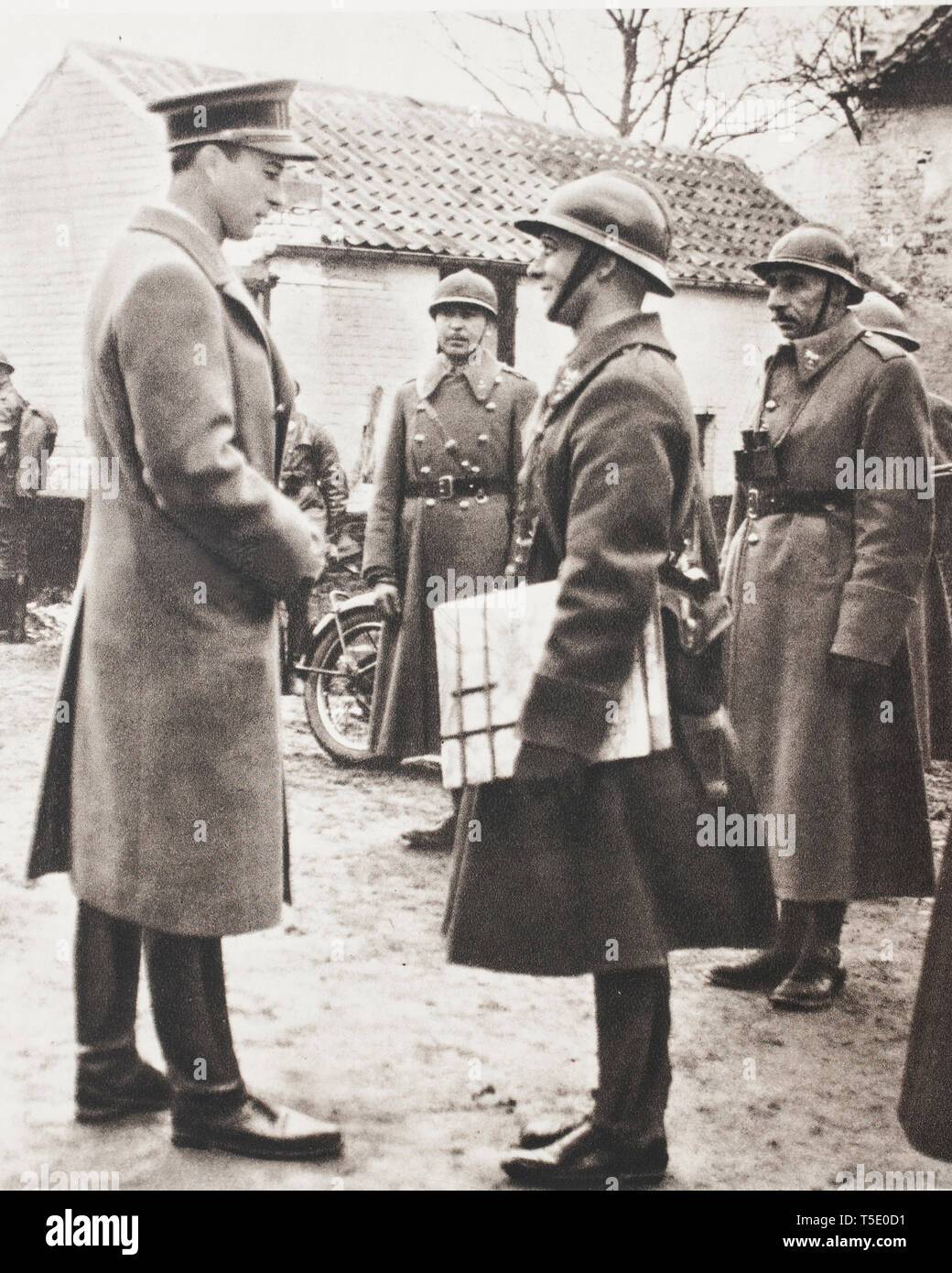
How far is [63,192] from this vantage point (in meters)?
14.1

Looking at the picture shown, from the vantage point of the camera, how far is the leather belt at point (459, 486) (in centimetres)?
615

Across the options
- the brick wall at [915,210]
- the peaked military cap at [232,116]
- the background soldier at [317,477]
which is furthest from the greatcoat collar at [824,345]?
the brick wall at [915,210]

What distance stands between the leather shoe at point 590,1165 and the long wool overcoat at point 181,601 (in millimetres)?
749

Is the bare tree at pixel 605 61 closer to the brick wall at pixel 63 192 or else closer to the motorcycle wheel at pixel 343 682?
the motorcycle wheel at pixel 343 682

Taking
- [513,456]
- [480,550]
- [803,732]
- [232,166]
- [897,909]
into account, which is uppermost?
[232,166]

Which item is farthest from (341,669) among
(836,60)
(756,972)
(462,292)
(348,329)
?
(348,329)

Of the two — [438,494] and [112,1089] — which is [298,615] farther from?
[438,494]

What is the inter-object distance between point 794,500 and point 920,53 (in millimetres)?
7162

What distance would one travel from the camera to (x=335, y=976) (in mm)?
4578

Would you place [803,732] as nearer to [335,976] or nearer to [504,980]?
[504,980]

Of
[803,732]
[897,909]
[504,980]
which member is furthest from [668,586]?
[897,909]

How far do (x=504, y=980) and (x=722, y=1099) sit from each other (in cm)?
98
